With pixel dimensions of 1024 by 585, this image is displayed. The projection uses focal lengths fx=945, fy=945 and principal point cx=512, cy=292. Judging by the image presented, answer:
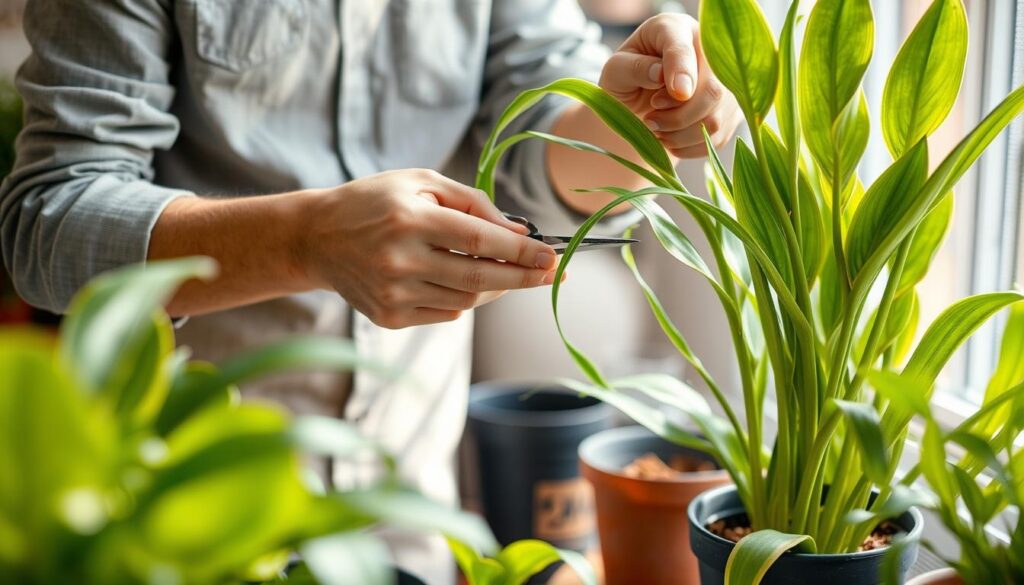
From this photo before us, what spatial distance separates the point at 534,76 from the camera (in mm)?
1181

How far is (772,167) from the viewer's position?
67 cm

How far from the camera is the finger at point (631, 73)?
766mm

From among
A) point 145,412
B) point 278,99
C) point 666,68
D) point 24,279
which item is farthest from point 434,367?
point 145,412

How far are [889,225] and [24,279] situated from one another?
0.86 m

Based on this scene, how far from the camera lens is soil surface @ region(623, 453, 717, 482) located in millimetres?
1070

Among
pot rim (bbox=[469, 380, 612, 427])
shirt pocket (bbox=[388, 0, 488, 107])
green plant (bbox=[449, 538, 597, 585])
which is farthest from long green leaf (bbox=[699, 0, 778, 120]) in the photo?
pot rim (bbox=[469, 380, 612, 427])

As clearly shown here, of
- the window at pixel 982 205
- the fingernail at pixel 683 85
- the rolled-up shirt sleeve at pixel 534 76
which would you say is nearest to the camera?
the fingernail at pixel 683 85

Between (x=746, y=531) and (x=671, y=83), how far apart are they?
354 mm

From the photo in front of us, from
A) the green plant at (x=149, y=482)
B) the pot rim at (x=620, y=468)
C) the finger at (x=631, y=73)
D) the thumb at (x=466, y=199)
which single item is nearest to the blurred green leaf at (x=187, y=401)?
the green plant at (x=149, y=482)

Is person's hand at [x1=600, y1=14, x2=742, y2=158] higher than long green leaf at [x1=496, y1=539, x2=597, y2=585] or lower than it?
higher

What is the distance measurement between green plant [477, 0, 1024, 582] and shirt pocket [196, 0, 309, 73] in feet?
1.48

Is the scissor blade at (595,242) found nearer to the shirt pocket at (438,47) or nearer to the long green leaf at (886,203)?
the long green leaf at (886,203)

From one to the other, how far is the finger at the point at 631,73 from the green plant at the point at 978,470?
32 centimetres

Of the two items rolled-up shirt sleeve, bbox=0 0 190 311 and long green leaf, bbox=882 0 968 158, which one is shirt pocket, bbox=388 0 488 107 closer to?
rolled-up shirt sleeve, bbox=0 0 190 311
